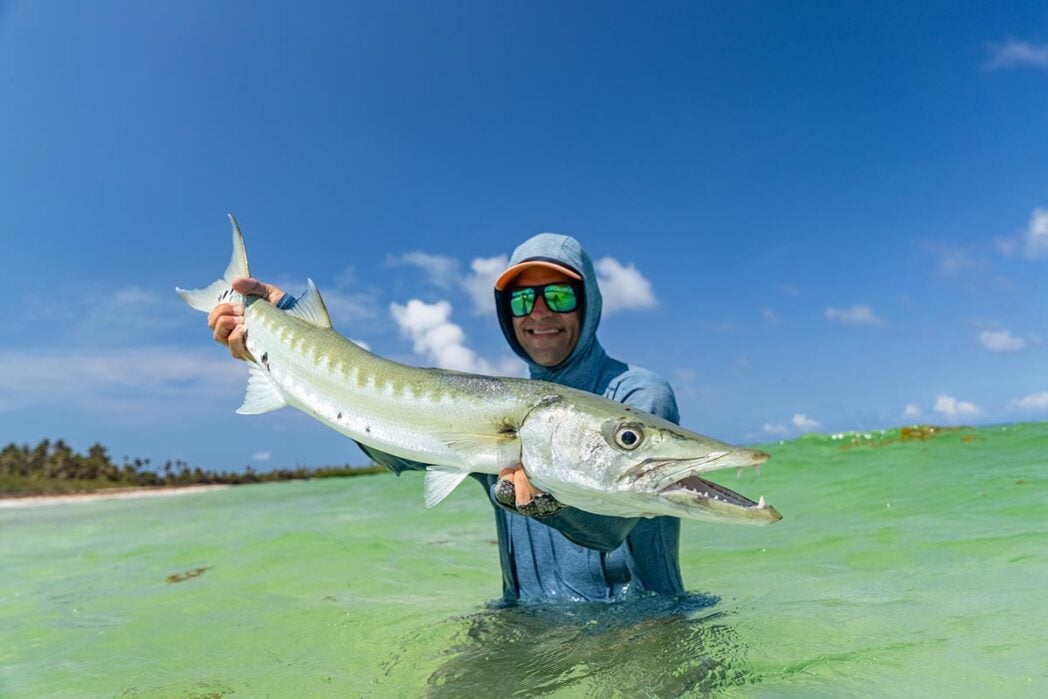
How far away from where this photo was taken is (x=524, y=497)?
3.30 metres

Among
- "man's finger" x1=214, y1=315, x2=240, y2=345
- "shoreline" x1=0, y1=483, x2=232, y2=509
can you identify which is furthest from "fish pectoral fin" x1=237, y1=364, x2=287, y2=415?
"shoreline" x1=0, y1=483, x2=232, y2=509

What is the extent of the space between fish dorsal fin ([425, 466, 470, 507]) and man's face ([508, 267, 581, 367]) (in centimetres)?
105

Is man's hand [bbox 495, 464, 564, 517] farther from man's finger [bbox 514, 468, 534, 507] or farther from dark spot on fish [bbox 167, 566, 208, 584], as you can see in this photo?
dark spot on fish [bbox 167, 566, 208, 584]

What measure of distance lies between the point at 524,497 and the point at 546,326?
4.31ft

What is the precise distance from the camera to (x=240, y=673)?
14.9ft

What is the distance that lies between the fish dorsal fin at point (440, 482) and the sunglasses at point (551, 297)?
3.77ft

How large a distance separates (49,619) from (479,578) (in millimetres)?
3836

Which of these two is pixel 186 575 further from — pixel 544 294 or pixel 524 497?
pixel 524 497

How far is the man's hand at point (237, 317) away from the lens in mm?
4988

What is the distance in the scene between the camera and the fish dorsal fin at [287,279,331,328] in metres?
4.76

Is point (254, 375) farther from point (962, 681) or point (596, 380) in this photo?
point (962, 681)

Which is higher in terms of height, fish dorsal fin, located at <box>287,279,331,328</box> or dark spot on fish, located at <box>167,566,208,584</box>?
fish dorsal fin, located at <box>287,279,331,328</box>

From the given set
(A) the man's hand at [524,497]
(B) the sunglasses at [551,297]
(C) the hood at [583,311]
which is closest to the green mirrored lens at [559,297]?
(B) the sunglasses at [551,297]

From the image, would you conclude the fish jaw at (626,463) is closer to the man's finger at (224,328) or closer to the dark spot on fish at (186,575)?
the man's finger at (224,328)
